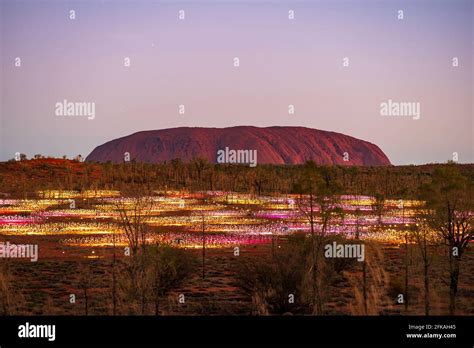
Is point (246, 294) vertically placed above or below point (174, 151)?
below

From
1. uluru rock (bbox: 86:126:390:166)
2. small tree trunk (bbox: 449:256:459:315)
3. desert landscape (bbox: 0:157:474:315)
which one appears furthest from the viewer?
uluru rock (bbox: 86:126:390:166)

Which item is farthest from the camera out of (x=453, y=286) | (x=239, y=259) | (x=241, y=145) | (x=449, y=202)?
(x=241, y=145)

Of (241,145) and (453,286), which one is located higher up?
(241,145)

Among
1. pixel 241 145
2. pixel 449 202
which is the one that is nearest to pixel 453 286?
pixel 449 202

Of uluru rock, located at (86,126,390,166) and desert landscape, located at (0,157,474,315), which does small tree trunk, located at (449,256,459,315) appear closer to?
desert landscape, located at (0,157,474,315)

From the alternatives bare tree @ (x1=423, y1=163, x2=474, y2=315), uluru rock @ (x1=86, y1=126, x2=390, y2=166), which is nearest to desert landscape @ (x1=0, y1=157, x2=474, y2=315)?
bare tree @ (x1=423, y1=163, x2=474, y2=315)

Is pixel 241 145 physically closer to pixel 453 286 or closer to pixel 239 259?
pixel 239 259

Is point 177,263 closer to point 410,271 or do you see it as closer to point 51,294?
point 51,294
